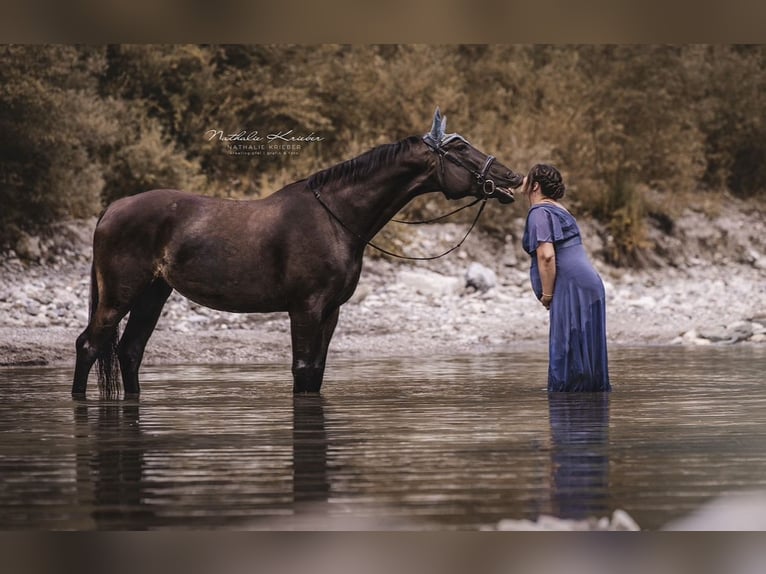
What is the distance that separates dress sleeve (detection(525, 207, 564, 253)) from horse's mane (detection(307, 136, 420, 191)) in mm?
800

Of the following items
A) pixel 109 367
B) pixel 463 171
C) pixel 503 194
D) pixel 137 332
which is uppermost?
pixel 463 171

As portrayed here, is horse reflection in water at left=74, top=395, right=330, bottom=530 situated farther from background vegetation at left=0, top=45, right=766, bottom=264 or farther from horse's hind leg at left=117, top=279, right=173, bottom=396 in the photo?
background vegetation at left=0, top=45, right=766, bottom=264

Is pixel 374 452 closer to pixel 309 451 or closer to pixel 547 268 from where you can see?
pixel 309 451

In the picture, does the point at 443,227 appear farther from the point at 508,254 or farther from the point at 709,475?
the point at 709,475

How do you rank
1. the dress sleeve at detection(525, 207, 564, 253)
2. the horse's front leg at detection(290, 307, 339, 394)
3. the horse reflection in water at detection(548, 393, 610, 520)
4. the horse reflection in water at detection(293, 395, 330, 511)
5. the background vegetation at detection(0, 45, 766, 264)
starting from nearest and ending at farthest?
the horse reflection in water at detection(548, 393, 610, 520) < the horse reflection in water at detection(293, 395, 330, 511) < the dress sleeve at detection(525, 207, 564, 253) < the horse's front leg at detection(290, 307, 339, 394) < the background vegetation at detection(0, 45, 766, 264)

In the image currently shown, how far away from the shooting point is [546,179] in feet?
26.5

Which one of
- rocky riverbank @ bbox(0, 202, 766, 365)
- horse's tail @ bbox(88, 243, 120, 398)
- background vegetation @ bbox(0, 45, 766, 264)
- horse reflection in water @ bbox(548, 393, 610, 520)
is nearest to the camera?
horse reflection in water @ bbox(548, 393, 610, 520)

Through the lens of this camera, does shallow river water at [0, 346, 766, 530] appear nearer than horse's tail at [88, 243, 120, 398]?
Yes

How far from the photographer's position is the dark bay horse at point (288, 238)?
8148 millimetres

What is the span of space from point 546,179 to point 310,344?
1548 mm

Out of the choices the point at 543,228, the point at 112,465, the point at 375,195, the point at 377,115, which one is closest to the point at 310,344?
the point at 375,195

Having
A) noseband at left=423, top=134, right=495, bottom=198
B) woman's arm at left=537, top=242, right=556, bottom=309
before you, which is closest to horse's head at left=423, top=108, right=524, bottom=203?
noseband at left=423, top=134, right=495, bottom=198

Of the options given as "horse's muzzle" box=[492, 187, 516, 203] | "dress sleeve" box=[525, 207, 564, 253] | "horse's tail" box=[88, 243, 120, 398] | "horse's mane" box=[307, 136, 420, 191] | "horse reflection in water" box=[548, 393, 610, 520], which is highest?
"horse's mane" box=[307, 136, 420, 191]

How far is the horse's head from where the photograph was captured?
8.16 metres
